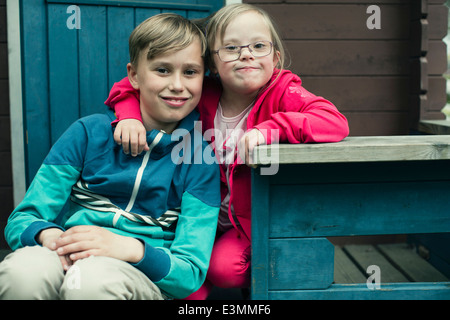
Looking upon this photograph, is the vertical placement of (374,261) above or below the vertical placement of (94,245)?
below

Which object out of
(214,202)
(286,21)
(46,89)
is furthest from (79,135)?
(286,21)

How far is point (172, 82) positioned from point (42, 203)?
590mm

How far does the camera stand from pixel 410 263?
277 cm

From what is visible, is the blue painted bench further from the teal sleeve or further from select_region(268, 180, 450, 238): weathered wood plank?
the teal sleeve

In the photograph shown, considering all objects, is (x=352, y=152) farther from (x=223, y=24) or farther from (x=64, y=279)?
(x=64, y=279)

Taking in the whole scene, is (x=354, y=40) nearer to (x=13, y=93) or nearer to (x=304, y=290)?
(x=304, y=290)

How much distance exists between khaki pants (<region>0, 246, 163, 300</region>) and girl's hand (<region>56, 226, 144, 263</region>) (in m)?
0.03

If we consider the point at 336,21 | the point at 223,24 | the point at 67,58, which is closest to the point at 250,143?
the point at 223,24

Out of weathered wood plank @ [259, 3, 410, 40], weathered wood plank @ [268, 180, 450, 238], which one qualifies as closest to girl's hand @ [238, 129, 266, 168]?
weathered wood plank @ [268, 180, 450, 238]

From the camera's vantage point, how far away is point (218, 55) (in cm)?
175

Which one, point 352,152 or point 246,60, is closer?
point 352,152

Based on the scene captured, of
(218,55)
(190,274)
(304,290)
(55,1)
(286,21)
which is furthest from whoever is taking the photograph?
(286,21)

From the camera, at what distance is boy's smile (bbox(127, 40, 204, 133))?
5.42 feet
